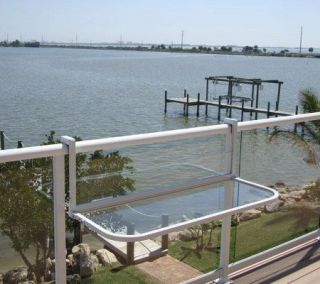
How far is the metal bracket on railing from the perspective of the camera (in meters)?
2.55

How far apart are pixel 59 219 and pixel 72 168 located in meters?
0.27

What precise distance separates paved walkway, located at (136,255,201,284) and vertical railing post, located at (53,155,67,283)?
55cm

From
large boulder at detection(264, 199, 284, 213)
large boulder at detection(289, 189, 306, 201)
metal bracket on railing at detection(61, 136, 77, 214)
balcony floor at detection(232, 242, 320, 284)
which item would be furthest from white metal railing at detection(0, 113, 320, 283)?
large boulder at detection(289, 189, 306, 201)

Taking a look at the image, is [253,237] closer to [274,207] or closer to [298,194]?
[274,207]

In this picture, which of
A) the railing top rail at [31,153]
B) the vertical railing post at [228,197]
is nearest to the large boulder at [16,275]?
the railing top rail at [31,153]

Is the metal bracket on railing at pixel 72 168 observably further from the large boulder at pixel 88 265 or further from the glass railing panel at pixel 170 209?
the large boulder at pixel 88 265

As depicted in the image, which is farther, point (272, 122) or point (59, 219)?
point (272, 122)

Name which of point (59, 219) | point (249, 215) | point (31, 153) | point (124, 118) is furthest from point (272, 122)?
point (124, 118)

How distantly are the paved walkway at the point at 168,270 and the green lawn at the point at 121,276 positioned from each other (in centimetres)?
4

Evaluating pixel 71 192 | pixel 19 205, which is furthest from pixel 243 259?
pixel 19 205

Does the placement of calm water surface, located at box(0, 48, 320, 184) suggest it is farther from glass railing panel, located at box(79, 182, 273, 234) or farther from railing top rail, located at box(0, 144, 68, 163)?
railing top rail, located at box(0, 144, 68, 163)

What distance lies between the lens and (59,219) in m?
2.61

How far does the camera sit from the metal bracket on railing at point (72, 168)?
2551mm

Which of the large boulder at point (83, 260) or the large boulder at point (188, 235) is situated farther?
the large boulder at point (188, 235)
